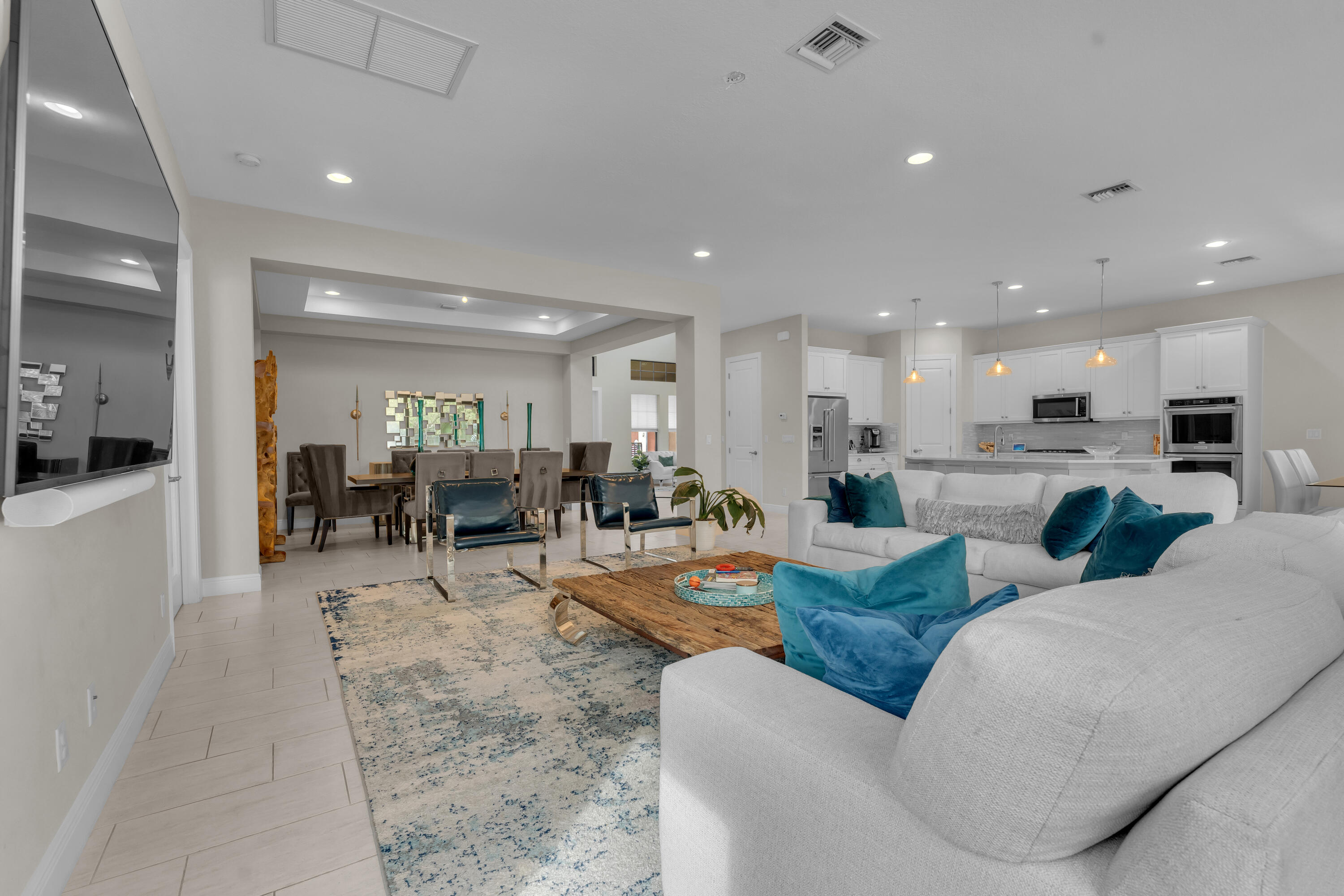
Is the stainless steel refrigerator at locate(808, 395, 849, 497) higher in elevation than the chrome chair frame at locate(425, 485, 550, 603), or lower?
higher

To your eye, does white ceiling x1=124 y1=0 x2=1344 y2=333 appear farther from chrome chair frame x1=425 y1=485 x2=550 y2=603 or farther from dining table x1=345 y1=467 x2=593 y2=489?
dining table x1=345 y1=467 x2=593 y2=489

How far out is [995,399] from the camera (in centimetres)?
870

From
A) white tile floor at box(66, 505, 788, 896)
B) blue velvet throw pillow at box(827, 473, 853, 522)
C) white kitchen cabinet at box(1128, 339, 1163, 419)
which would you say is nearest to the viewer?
white tile floor at box(66, 505, 788, 896)

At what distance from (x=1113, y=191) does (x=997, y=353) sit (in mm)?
5017

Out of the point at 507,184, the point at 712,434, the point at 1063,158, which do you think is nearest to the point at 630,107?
the point at 507,184

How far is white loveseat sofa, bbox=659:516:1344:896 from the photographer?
60 cm

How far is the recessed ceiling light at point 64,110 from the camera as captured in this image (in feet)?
4.18

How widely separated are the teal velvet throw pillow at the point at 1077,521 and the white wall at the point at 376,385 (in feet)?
22.4

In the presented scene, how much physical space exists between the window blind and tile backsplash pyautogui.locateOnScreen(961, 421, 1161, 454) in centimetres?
580

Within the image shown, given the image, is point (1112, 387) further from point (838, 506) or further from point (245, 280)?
point (245, 280)

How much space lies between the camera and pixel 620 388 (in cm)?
1185

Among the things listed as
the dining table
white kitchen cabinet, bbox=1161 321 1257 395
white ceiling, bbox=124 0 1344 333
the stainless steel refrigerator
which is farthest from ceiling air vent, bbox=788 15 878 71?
white kitchen cabinet, bbox=1161 321 1257 395

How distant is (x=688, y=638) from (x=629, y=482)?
3.07 metres

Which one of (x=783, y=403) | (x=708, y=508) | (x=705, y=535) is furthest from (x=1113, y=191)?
(x=783, y=403)
